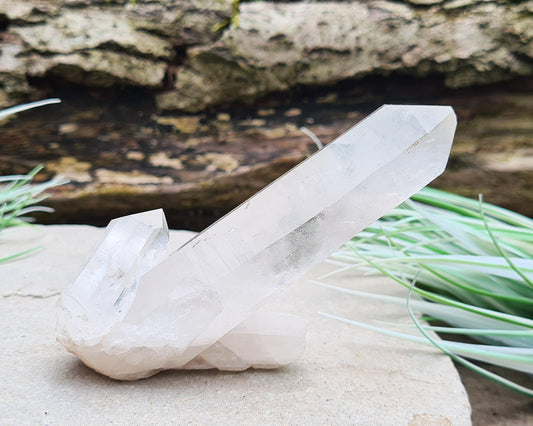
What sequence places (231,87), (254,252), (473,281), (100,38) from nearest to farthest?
1. (254,252)
2. (473,281)
3. (100,38)
4. (231,87)

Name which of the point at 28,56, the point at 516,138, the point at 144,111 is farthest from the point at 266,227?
the point at 516,138

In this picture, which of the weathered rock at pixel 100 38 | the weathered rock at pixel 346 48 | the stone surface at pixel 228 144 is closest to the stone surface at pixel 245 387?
the stone surface at pixel 228 144

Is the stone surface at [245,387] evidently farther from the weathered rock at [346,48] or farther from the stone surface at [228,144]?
the weathered rock at [346,48]


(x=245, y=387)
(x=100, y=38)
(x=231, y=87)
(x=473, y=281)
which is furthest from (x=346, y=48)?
(x=245, y=387)

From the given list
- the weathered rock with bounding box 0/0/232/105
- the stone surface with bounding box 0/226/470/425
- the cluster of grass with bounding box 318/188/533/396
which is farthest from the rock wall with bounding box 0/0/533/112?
the stone surface with bounding box 0/226/470/425

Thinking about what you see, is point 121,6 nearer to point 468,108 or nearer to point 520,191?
point 468,108

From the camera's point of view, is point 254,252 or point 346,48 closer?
point 254,252

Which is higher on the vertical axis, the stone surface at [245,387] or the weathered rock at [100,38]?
the weathered rock at [100,38]

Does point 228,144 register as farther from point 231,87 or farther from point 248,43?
point 248,43
